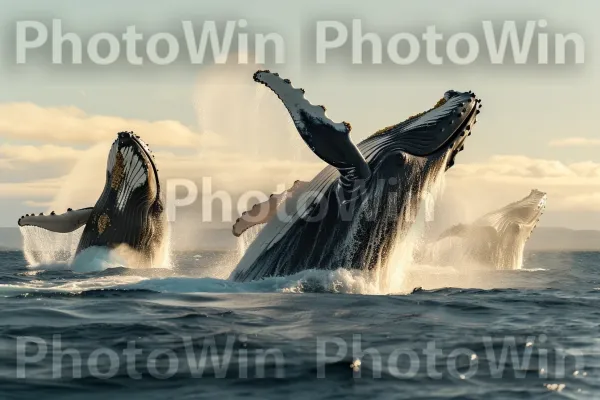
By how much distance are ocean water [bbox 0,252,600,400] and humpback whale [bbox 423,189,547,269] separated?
19.8 meters

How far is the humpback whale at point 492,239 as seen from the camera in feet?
106

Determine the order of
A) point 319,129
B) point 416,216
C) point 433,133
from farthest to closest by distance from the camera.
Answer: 1. point 416,216
2. point 433,133
3. point 319,129

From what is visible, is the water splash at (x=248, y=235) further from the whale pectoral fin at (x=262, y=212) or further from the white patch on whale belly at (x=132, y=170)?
the white patch on whale belly at (x=132, y=170)

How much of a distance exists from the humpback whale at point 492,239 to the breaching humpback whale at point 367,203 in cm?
2020

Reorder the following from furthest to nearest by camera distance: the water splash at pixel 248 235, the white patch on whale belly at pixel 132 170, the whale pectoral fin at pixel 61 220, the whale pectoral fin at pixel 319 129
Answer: the whale pectoral fin at pixel 61 220
the white patch on whale belly at pixel 132 170
the water splash at pixel 248 235
the whale pectoral fin at pixel 319 129

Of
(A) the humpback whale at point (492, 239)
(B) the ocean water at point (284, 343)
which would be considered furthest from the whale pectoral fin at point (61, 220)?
(A) the humpback whale at point (492, 239)

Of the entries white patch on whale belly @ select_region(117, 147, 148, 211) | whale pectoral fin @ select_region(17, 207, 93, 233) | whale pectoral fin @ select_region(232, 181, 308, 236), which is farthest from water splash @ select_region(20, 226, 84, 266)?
whale pectoral fin @ select_region(232, 181, 308, 236)

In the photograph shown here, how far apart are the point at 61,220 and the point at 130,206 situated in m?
2.71

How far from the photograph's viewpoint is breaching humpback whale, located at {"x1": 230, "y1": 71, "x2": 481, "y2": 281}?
39.2 ft

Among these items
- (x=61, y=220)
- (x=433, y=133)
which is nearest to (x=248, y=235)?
(x=433, y=133)

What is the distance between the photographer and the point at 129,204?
20.3m

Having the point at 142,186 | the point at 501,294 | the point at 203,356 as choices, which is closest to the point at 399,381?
the point at 203,356

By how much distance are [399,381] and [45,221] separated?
1709 centimetres

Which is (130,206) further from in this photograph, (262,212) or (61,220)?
(262,212)
